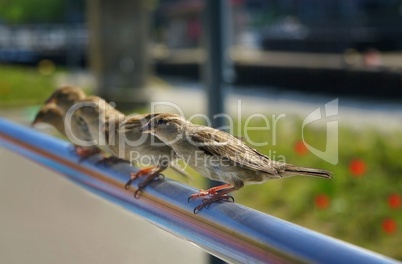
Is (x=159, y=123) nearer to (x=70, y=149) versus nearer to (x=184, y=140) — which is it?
(x=184, y=140)

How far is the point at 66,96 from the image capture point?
2.75 metres

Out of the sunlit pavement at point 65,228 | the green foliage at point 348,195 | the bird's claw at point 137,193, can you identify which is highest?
the bird's claw at point 137,193

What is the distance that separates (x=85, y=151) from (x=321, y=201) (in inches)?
120

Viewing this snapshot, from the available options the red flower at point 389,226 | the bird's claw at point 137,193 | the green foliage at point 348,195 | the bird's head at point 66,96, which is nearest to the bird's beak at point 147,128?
the bird's claw at point 137,193

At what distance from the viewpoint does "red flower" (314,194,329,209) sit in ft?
16.8

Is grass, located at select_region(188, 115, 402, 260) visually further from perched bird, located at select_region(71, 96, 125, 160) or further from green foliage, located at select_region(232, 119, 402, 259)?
perched bird, located at select_region(71, 96, 125, 160)

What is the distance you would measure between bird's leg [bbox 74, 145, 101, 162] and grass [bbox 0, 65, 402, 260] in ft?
6.39

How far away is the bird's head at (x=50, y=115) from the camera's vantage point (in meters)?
2.82

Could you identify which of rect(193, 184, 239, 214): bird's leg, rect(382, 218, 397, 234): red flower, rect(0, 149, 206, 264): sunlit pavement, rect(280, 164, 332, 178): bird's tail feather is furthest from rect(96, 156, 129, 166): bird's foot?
rect(382, 218, 397, 234): red flower

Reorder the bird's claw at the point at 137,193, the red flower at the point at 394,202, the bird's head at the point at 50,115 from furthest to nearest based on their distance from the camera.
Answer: the red flower at the point at 394,202, the bird's head at the point at 50,115, the bird's claw at the point at 137,193

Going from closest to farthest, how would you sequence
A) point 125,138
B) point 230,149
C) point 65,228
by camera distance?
point 230,149, point 125,138, point 65,228

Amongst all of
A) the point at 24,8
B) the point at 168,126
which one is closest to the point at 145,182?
the point at 168,126

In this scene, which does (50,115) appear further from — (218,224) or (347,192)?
(347,192)

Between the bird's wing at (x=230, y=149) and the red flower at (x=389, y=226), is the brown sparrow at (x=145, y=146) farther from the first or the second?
the red flower at (x=389, y=226)
